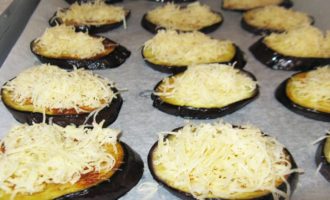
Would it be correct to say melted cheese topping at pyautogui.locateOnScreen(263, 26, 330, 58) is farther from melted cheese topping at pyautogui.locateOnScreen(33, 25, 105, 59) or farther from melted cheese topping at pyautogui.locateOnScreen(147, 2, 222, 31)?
melted cheese topping at pyautogui.locateOnScreen(33, 25, 105, 59)

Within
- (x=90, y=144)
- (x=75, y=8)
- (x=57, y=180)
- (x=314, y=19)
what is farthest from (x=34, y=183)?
(x=314, y=19)

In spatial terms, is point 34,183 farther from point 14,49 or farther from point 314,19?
point 314,19

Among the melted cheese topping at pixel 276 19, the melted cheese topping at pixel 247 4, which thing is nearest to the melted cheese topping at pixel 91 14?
the melted cheese topping at pixel 247 4

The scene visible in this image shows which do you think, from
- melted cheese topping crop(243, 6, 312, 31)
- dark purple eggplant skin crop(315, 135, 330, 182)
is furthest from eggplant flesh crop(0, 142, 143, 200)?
melted cheese topping crop(243, 6, 312, 31)

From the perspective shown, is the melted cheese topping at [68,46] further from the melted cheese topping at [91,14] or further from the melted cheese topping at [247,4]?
the melted cheese topping at [247,4]

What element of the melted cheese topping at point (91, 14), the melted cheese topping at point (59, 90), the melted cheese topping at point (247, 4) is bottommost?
the melted cheese topping at point (247, 4)

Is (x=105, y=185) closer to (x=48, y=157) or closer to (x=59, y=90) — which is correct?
(x=48, y=157)

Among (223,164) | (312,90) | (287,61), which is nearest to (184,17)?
(287,61)

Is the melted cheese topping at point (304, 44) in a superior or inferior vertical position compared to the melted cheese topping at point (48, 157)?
inferior
